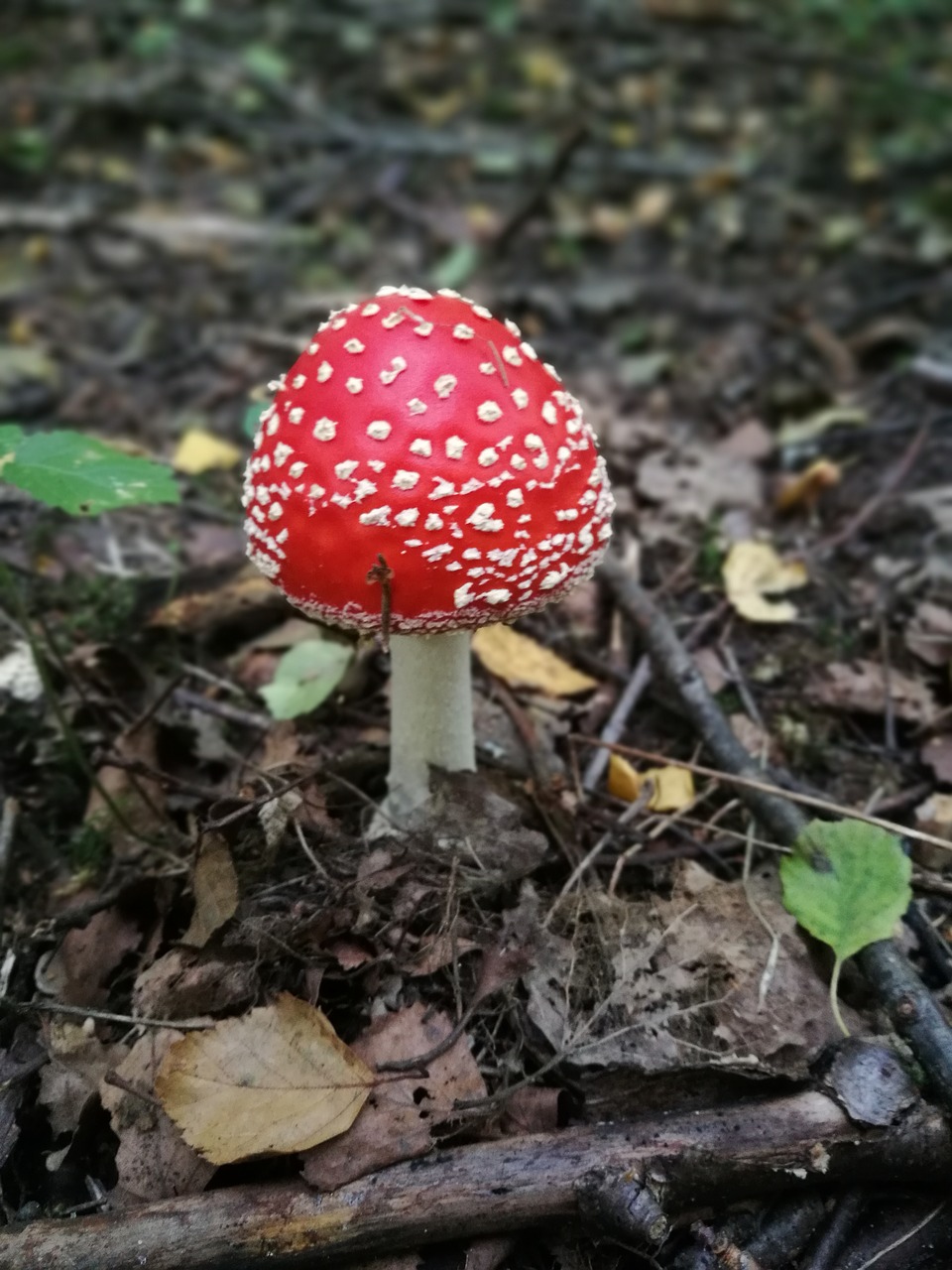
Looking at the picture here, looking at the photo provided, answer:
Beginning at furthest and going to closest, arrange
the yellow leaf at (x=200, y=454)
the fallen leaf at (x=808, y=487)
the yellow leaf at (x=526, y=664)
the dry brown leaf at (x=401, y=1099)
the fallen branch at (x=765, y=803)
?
the yellow leaf at (x=200, y=454)
the fallen leaf at (x=808, y=487)
the yellow leaf at (x=526, y=664)
the fallen branch at (x=765, y=803)
the dry brown leaf at (x=401, y=1099)

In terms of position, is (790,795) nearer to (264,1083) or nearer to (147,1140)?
(264,1083)

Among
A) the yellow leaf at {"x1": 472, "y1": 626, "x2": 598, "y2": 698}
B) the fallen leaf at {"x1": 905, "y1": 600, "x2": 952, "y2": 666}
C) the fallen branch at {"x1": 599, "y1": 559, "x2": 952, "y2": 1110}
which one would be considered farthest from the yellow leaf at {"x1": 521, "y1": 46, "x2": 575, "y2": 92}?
the yellow leaf at {"x1": 472, "y1": 626, "x2": 598, "y2": 698}

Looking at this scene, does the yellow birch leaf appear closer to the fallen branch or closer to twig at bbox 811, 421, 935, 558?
the fallen branch

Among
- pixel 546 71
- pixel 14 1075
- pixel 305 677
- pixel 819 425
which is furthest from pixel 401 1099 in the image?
pixel 546 71

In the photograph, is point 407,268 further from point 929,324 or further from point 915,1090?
point 915,1090

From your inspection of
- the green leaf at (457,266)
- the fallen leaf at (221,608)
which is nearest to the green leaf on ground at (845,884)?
the fallen leaf at (221,608)

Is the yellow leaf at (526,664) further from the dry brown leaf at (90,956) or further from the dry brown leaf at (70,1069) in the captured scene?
the dry brown leaf at (70,1069)
